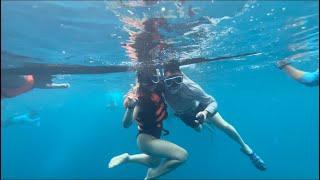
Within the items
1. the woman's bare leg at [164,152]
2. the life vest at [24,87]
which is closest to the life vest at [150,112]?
the woman's bare leg at [164,152]

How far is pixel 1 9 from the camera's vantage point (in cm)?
973

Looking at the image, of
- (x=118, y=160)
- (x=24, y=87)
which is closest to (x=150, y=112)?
(x=118, y=160)

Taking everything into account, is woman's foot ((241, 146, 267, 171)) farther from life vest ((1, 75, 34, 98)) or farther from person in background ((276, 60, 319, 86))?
life vest ((1, 75, 34, 98))

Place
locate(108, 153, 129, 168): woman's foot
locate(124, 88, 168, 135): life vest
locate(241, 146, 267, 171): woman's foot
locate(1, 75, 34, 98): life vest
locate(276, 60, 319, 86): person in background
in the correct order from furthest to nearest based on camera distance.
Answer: locate(241, 146, 267, 171): woman's foot
locate(108, 153, 129, 168): woman's foot
locate(276, 60, 319, 86): person in background
locate(124, 88, 168, 135): life vest
locate(1, 75, 34, 98): life vest

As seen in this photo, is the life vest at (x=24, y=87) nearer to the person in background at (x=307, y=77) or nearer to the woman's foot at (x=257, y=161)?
the woman's foot at (x=257, y=161)

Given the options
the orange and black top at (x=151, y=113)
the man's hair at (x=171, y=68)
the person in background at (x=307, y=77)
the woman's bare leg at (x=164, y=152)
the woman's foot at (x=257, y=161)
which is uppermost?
the person in background at (x=307, y=77)

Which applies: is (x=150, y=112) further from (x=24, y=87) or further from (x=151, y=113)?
(x=24, y=87)

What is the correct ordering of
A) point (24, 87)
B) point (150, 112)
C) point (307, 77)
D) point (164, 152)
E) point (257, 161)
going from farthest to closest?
point (257, 161) < point (307, 77) < point (150, 112) < point (164, 152) < point (24, 87)

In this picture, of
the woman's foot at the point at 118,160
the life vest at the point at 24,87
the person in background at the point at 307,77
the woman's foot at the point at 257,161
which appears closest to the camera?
the life vest at the point at 24,87

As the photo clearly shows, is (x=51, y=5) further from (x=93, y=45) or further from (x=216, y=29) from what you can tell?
(x=216, y=29)

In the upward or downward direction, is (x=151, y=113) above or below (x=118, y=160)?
above

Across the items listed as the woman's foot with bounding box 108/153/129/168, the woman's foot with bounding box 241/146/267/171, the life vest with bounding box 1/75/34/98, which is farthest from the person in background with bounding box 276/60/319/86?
the life vest with bounding box 1/75/34/98

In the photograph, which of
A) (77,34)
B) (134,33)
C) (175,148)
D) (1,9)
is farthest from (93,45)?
(175,148)

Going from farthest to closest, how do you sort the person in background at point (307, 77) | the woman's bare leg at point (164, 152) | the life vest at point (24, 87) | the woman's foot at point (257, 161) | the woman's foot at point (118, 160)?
the woman's foot at point (257, 161) → the woman's foot at point (118, 160) → the person in background at point (307, 77) → the woman's bare leg at point (164, 152) → the life vest at point (24, 87)
